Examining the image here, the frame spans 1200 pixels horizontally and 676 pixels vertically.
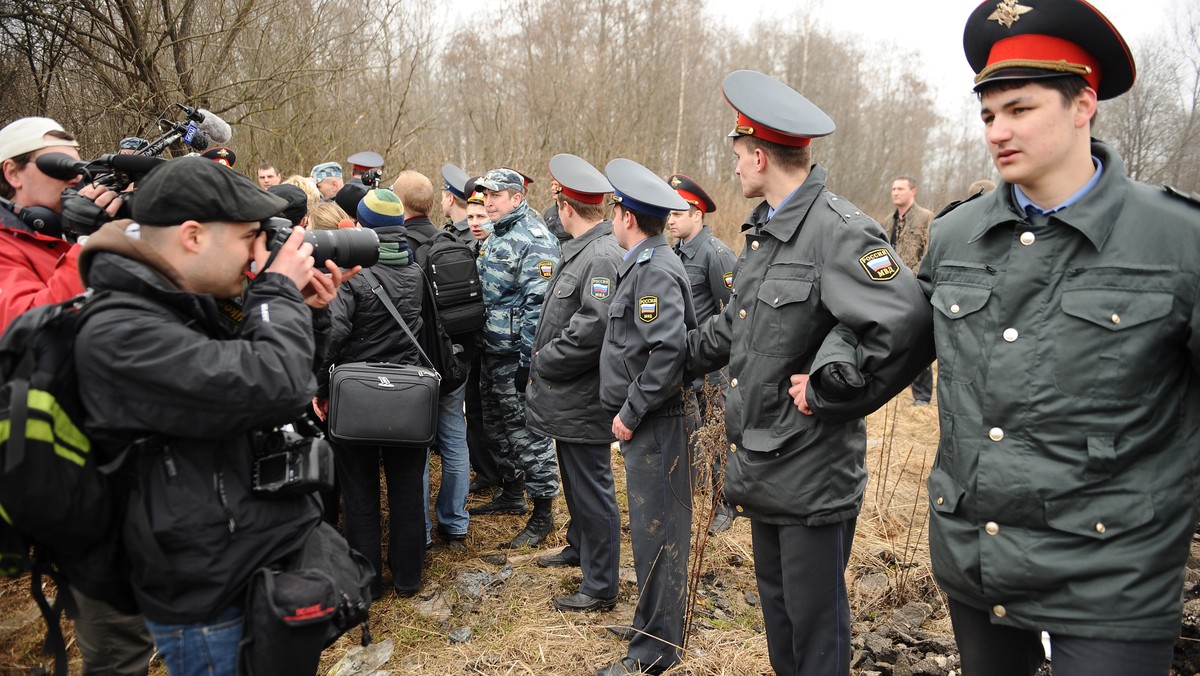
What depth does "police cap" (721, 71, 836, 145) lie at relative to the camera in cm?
272

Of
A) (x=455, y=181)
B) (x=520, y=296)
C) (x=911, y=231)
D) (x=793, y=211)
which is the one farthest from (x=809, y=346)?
(x=911, y=231)

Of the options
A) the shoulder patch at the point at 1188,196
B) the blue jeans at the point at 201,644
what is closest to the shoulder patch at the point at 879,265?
the shoulder patch at the point at 1188,196

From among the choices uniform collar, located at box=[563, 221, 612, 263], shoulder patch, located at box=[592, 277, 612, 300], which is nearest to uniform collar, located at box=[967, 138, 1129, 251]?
shoulder patch, located at box=[592, 277, 612, 300]

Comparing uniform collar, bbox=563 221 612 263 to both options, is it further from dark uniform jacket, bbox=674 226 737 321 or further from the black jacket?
dark uniform jacket, bbox=674 226 737 321

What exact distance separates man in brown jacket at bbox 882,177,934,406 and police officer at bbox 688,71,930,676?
616 cm

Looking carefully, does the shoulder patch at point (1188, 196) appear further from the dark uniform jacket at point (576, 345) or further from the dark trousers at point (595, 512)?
the dark trousers at point (595, 512)

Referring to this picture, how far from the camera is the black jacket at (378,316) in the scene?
405 centimetres

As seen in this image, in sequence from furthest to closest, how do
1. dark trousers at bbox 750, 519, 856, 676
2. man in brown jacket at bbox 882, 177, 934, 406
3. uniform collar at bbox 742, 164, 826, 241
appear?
1. man in brown jacket at bbox 882, 177, 934, 406
2. uniform collar at bbox 742, 164, 826, 241
3. dark trousers at bbox 750, 519, 856, 676

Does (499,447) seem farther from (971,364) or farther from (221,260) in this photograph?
(971,364)

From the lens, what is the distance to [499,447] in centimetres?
575

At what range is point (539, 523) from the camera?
5102 millimetres

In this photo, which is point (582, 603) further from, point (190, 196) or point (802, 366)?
point (190, 196)

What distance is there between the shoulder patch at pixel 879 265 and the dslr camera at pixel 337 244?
5.55 feet

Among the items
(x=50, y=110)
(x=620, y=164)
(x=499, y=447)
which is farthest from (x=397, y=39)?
(x=620, y=164)
